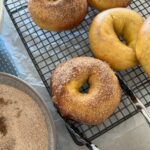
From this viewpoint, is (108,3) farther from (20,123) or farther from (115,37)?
(20,123)

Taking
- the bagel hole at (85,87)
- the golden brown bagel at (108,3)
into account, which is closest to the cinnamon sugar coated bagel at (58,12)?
the golden brown bagel at (108,3)

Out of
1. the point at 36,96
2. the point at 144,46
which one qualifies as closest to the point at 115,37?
the point at 144,46

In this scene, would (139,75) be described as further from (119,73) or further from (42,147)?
(42,147)

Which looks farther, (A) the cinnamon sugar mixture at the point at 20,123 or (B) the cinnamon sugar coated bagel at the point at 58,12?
(B) the cinnamon sugar coated bagel at the point at 58,12

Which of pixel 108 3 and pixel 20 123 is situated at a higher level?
pixel 108 3

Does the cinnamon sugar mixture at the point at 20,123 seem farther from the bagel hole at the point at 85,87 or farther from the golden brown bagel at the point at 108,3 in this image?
the golden brown bagel at the point at 108,3

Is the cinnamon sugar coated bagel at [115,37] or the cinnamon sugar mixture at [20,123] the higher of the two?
the cinnamon sugar coated bagel at [115,37]

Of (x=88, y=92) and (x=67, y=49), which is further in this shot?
(x=67, y=49)
